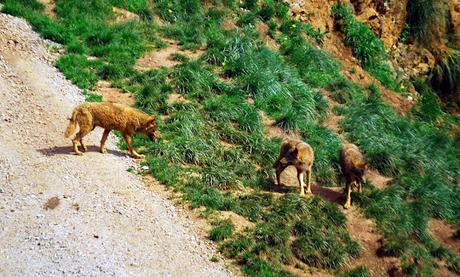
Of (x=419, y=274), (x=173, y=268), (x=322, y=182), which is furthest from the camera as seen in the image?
(x=322, y=182)

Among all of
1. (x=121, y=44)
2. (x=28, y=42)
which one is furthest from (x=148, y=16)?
(x=28, y=42)

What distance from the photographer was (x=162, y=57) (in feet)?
53.5

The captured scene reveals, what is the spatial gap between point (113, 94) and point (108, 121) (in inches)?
97.5

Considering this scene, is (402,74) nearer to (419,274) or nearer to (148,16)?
(148,16)

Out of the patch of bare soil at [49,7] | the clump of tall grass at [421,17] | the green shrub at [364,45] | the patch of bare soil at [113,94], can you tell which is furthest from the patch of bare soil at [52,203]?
the clump of tall grass at [421,17]

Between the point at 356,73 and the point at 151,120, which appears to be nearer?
the point at 151,120

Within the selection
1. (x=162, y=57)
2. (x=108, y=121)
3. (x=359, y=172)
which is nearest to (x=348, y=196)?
(x=359, y=172)

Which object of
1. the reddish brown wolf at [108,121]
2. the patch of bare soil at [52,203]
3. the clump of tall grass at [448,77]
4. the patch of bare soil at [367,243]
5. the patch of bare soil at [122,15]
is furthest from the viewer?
the clump of tall grass at [448,77]

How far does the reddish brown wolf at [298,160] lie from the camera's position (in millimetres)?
12648

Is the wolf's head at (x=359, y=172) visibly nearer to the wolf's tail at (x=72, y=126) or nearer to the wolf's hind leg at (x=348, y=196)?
the wolf's hind leg at (x=348, y=196)

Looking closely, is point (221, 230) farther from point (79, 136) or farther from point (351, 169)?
point (351, 169)

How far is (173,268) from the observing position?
33.1 ft

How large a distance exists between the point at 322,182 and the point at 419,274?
3.00 m

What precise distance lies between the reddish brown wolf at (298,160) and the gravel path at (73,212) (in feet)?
8.55
